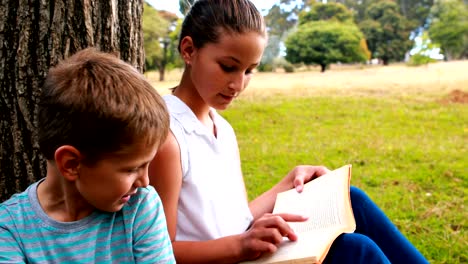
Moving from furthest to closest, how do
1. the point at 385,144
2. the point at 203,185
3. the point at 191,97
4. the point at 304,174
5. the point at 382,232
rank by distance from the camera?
the point at 385,144 < the point at 304,174 < the point at 382,232 < the point at 191,97 < the point at 203,185

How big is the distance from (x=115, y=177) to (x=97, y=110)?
0.14 metres

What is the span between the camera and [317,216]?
1.47 meters

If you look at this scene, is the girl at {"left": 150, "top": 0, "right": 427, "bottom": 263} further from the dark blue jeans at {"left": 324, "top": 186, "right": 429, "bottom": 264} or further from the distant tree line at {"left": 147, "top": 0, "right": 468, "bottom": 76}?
the distant tree line at {"left": 147, "top": 0, "right": 468, "bottom": 76}

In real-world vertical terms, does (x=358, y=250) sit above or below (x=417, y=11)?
below

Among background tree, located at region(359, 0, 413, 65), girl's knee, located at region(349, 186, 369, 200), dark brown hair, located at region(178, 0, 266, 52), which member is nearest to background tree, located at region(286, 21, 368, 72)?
background tree, located at region(359, 0, 413, 65)

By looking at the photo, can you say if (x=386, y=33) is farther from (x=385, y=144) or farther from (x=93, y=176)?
(x=93, y=176)

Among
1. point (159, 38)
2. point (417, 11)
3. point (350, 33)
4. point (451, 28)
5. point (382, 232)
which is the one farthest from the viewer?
point (417, 11)

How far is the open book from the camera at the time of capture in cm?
122

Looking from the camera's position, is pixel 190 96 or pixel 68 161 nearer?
pixel 68 161

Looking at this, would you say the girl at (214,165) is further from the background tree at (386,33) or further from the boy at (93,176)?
the background tree at (386,33)

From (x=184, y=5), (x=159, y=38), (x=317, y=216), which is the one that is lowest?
(x=317, y=216)

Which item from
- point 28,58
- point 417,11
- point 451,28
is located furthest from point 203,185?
point 417,11

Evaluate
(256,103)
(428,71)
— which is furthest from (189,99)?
(428,71)

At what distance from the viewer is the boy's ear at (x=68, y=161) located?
1.04 metres
